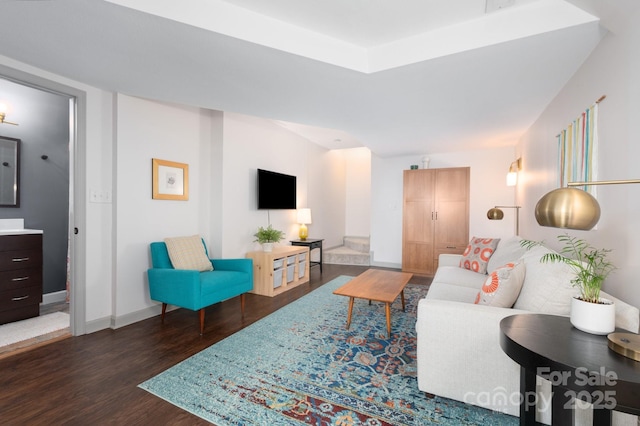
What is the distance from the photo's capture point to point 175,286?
2713 mm

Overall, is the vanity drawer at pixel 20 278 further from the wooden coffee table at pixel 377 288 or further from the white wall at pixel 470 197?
the white wall at pixel 470 197

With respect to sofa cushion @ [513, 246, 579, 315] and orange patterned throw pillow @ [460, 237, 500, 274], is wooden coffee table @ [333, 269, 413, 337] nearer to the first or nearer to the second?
orange patterned throw pillow @ [460, 237, 500, 274]

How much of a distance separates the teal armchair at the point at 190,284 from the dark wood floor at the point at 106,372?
24cm

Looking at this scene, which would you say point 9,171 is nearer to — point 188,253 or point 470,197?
point 188,253

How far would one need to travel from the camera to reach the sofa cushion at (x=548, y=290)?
1.50 m

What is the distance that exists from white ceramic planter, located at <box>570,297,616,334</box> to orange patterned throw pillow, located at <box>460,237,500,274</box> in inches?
85.9

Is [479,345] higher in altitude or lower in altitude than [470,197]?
lower

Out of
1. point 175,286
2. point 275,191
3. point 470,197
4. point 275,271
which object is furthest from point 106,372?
point 470,197

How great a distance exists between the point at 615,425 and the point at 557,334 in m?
0.55

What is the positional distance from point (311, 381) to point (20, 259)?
323cm

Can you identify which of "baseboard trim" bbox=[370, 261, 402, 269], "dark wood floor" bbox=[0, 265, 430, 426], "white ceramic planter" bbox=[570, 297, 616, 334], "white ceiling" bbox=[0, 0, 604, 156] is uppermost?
"white ceiling" bbox=[0, 0, 604, 156]

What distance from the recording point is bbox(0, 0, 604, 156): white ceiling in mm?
1659

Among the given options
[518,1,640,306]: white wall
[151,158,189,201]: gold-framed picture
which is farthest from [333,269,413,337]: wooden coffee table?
[151,158,189,201]: gold-framed picture

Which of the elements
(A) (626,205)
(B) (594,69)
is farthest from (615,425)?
(B) (594,69)
